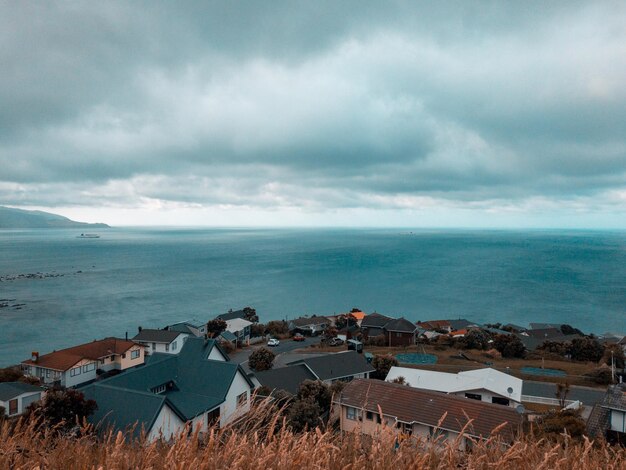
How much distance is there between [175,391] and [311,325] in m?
42.2

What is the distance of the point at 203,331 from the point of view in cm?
5409

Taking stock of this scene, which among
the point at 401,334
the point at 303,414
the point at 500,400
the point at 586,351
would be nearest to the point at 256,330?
the point at 401,334

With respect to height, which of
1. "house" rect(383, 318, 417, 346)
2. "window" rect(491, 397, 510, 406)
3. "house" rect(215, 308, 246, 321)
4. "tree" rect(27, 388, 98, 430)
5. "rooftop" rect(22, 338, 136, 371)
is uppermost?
"tree" rect(27, 388, 98, 430)

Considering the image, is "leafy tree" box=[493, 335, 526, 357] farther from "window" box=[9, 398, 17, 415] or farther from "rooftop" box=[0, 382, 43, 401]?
"window" box=[9, 398, 17, 415]

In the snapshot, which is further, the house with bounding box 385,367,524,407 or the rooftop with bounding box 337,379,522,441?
the house with bounding box 385,367,524,407

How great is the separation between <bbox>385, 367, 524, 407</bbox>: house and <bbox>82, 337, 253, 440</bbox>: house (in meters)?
11.1

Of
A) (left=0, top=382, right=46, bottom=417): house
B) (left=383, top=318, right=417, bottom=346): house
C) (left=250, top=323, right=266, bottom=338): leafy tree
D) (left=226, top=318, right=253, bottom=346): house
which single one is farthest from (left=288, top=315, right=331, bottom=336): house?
(left=0, top=382, right=46, bottom=417): house

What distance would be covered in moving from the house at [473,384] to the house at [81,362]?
25916 mm

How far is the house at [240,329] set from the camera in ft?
176

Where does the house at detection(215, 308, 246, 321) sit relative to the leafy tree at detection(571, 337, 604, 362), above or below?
below

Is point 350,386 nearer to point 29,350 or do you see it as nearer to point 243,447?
point 243,447

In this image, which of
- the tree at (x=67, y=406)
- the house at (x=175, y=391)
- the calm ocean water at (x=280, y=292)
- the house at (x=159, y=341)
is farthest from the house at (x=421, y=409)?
the calm ocean water at (x=280, y=292)

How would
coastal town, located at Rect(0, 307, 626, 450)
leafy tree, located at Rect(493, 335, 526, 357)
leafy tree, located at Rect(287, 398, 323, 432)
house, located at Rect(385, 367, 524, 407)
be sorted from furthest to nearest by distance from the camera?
leafy tree, located at Rect(493, 335, 526, 357), house, located at Rect(385, 367, 524, 407), leafy tree, located at Rect(287, 398, 323, 432), coastal town, located at Rect(0, 307, 626, 450)

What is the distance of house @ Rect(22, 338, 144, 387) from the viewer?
32219 millimetres
